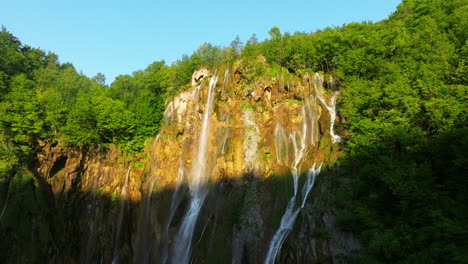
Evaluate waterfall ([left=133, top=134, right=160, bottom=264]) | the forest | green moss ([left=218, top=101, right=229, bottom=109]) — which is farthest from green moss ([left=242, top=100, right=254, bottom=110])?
waterfall ([left=133, top=134, right=160, bottom=264])

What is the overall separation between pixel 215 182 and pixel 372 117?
11682mm

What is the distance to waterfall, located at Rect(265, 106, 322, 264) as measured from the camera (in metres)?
15.3

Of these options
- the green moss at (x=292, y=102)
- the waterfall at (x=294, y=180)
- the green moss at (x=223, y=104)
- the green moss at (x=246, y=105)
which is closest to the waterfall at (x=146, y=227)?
the green moss at (x=223, y=104)

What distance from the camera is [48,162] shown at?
24.3m

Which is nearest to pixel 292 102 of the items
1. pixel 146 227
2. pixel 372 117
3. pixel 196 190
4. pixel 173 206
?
pixel 372 117

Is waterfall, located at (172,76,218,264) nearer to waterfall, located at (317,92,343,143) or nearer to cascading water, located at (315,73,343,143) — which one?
cascading water, located at (315,73,343,143)

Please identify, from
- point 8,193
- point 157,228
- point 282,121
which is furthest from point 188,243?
point 8,193

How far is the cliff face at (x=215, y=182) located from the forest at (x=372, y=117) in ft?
4.51

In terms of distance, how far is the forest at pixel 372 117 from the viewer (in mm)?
11711

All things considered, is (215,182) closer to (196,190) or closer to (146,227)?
(196,190)

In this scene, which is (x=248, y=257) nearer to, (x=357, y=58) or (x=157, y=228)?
(x=157, y=228)

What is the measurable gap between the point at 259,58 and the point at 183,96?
8386 millimetres

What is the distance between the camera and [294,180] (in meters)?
17.8

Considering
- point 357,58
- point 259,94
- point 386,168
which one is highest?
point 357,58
